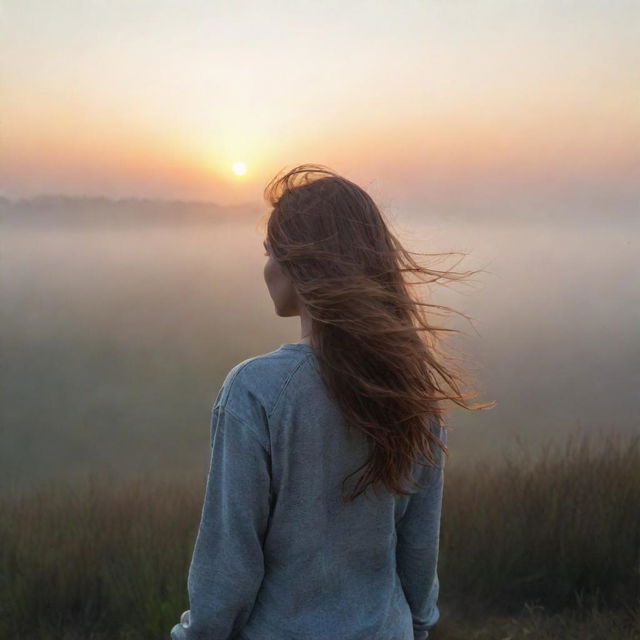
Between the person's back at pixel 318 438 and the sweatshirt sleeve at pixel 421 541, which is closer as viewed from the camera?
the person's back at pixel 318 438

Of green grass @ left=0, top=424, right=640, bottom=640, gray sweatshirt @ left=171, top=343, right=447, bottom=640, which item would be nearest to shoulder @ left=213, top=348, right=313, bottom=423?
gray sweatshirt @ left=171, top=343, right=447, bottom=640

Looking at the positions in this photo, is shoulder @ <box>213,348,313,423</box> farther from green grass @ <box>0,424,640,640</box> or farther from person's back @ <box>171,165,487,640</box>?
green grass @ <box>0,424,640,640</box>

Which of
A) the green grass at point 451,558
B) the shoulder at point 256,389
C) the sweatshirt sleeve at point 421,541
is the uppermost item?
the shoulder at point 256,389

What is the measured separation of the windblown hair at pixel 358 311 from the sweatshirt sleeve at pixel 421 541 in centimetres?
15

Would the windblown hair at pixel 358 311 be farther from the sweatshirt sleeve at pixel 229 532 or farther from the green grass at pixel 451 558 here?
the green grass at pixel 451 558

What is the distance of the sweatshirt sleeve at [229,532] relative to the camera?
1229 millimetres

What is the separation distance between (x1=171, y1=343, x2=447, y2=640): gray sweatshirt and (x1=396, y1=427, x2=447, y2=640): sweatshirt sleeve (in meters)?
0.13

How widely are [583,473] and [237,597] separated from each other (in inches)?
112

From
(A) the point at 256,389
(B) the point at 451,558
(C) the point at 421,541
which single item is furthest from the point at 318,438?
(B) the point at 451,558

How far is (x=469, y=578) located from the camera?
3.35 m

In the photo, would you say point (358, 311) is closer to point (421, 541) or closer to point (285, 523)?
point (285, 523)

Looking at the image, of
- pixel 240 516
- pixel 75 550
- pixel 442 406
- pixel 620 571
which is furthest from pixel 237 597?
pixel 620 571

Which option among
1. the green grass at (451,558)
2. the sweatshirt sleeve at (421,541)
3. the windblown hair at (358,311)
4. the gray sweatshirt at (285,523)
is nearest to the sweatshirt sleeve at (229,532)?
the gray sweatshirt at (285,523)

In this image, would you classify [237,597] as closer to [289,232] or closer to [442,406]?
[442,406]
